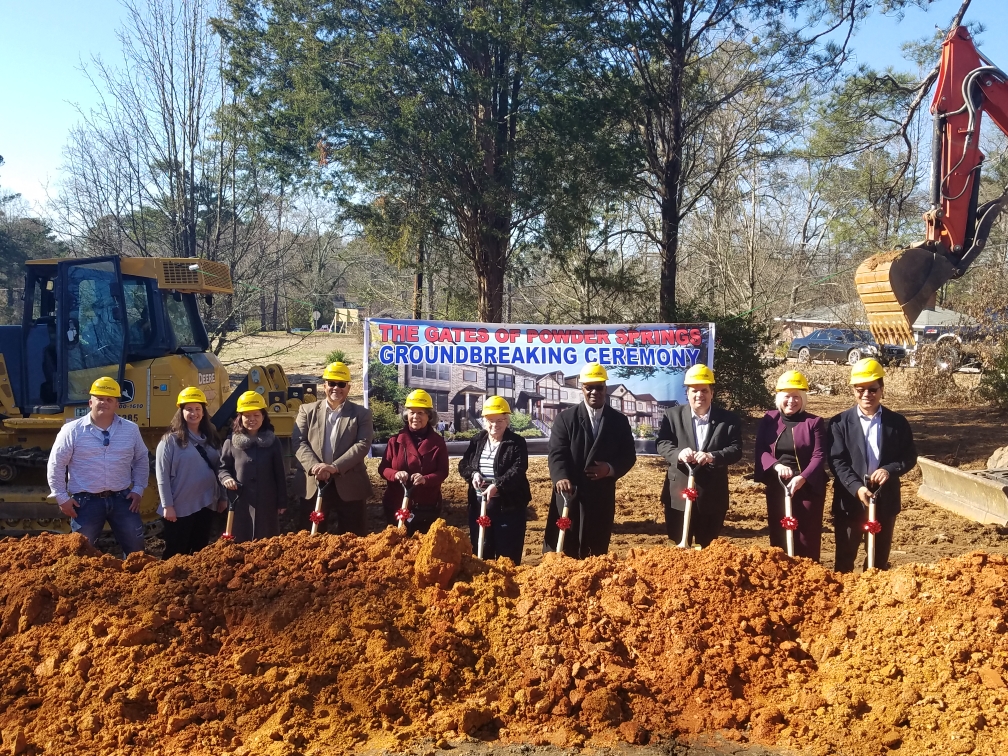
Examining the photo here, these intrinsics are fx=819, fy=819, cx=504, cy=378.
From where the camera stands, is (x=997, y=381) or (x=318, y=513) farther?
(x=997, y=381)

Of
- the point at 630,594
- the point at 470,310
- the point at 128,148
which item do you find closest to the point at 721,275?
the point at 470,310

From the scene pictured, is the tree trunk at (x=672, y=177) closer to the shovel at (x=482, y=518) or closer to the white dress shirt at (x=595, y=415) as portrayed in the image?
the white dress shirt at (x=595, y=415)

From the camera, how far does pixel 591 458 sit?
18.1ft

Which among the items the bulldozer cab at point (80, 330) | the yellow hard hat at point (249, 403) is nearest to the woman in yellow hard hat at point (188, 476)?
the yellow hard hat at point (249, 403)

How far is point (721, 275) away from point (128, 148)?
1893cm

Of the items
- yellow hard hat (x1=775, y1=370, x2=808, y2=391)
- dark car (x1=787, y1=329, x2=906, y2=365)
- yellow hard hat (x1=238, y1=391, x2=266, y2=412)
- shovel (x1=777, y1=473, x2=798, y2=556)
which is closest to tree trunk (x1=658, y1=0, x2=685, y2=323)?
yellow hard hat (x1=775, y1=370, x2=808, y2=391)

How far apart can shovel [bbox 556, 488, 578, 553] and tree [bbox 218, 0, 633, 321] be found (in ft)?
28.4

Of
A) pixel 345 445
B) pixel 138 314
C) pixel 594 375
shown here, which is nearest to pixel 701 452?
pixel 594 375

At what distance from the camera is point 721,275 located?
26406 mm

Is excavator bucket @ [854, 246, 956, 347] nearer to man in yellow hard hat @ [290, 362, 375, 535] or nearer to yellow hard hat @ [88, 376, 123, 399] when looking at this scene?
man in yellow hard hat @ [290, 362, 375, 535]

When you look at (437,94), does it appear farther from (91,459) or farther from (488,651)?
(488,651)

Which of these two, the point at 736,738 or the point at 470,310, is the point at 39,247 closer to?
the point at 470,310

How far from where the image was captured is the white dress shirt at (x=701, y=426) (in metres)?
5.57

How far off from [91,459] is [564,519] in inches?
121
